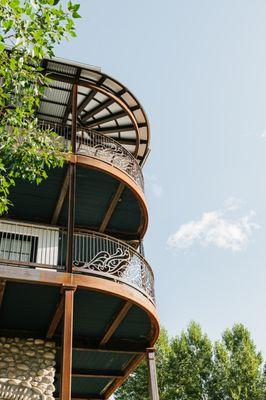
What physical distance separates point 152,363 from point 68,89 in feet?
29.0

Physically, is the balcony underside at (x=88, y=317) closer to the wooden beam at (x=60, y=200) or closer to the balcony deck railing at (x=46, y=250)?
the balcony deck railing at (x=46, y=250)

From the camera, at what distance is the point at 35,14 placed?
711cm

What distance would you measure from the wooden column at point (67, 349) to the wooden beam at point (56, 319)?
2.27 ft

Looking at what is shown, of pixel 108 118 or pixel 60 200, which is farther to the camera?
pixel 108 118

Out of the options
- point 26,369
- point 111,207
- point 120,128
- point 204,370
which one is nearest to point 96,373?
point 26,369

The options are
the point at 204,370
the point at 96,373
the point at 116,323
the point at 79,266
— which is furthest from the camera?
the point at 204,370

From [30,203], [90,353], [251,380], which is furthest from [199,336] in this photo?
[30,203]

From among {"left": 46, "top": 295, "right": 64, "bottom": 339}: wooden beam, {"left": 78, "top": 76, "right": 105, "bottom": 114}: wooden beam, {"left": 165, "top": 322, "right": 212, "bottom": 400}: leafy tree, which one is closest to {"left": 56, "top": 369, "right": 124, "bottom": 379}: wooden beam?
{"left": 46, "top": 295, "right": 64, "bottom": 339}: wooden beam

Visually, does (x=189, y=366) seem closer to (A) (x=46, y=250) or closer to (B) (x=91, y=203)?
(B) (x=91, y=203)

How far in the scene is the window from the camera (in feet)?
39.6

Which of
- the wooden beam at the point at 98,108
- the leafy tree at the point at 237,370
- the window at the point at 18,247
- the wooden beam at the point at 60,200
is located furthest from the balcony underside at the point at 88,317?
the leafy tree at the point at 237,370

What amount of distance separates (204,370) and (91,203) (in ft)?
57.3

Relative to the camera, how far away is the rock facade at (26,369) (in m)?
10.3

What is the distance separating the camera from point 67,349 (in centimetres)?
900
